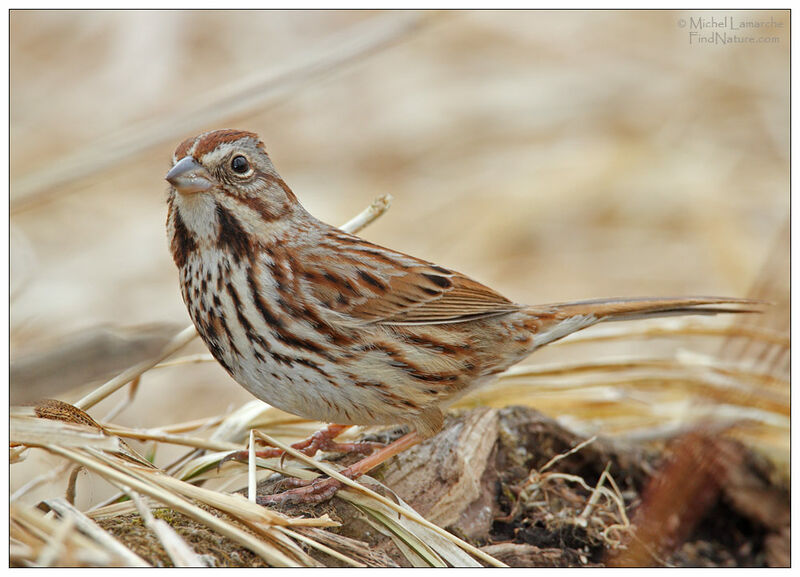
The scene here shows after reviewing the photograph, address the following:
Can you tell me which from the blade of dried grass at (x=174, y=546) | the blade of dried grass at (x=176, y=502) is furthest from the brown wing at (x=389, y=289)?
the blade of dried grass at (x=174, y=546)

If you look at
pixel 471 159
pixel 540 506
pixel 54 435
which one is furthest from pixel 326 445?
pixel 471 159

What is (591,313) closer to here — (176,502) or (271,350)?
(271,350)

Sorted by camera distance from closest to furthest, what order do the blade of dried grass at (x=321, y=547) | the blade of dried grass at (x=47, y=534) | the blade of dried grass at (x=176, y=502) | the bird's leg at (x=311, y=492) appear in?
the blade of dried grass at (x=47, y=534) → the blade of dried grass at (x=176, y=502) → the blade of dried grass at (x=321, y=547) → the bird's leg at (x=311, y=492)

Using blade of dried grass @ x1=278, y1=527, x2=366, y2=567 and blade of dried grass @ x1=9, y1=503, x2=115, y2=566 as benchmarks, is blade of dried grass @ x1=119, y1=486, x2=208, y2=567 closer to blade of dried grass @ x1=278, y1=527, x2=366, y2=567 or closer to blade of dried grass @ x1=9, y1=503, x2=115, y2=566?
blade of dried grass @ x1=9, y1=503, x2=115, y2=566

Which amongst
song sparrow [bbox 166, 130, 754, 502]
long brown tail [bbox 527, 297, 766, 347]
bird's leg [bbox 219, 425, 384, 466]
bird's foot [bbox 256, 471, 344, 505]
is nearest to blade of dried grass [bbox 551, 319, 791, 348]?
long brown tail [bbox 527, 297, 766, 347]

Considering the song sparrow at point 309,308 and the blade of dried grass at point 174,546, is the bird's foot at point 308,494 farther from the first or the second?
the blade of dried grass at point 174,546

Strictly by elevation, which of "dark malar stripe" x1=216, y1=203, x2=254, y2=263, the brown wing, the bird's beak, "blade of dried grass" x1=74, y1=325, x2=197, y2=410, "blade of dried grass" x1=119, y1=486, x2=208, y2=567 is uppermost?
the bird's beak
